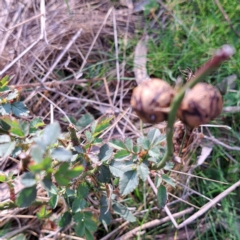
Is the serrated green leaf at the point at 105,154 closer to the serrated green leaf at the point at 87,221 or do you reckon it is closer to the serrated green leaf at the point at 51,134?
the serrated green leaf at the point at 87,221

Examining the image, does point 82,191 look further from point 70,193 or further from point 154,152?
point 154,152

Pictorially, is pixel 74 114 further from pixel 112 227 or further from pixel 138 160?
pixel 138 160

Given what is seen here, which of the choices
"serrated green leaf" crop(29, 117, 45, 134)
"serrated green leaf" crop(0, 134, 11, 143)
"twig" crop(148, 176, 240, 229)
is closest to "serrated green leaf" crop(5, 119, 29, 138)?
"serrated green leaf" crop(0, 134, 11, 143)

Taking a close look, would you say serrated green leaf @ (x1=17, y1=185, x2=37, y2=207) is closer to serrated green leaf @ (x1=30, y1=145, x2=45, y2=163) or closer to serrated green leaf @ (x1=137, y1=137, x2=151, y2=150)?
serrated green leaf @ (x1=30, y1=145, x2=45, y2=163)

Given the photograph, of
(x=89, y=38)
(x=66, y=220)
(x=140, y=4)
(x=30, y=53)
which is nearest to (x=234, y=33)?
(x=140, y=4)

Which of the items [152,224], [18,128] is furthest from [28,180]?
[152,224]

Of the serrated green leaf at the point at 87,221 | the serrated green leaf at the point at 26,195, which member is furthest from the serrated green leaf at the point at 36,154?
the serrated green leaf at the point at 87,221
